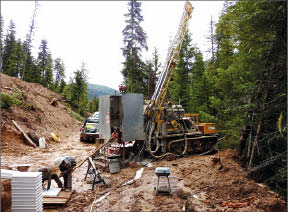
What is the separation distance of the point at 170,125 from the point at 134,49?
16313mm

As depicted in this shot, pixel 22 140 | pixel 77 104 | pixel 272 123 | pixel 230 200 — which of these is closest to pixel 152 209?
pixel 230 200

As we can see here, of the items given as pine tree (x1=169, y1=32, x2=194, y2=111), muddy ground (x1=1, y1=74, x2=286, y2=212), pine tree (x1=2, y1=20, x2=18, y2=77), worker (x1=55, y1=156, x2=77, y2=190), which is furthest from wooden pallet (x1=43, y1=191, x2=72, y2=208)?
pine tree (x1=2, y1=20, x2=18, y2=77)

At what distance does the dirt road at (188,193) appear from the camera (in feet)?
18.8

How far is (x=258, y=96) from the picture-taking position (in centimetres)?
702

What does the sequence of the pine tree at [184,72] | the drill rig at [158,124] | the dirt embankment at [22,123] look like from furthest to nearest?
the pine tree at [184,72] < the dirt embankment at [22,123] < the drill rig at [158,124]

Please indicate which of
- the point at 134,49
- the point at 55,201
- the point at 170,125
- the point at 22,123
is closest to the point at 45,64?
the point at 134,49

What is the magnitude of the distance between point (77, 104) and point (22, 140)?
81.6 feet

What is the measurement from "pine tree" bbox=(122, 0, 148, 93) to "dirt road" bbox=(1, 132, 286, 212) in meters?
16.2

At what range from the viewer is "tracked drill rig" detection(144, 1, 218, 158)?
11164 millimetres

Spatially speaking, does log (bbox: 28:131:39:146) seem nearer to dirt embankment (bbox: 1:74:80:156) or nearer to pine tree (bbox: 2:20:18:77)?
A: dirt embankment (bbox: 1:74:80:156)

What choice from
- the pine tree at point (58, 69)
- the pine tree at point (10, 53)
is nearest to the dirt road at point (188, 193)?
the pine tree at point (10, 53)

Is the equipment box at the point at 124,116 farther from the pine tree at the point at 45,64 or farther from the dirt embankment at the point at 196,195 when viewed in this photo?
the pine tree at the point at 45,64

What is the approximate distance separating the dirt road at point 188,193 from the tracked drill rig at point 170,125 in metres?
2.06

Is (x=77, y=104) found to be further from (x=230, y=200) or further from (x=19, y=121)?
(x=230, y=200)
